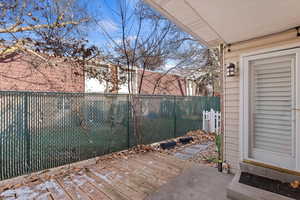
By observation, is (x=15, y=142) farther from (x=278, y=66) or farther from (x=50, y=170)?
(x=278, y=66)

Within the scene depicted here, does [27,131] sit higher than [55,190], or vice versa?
[27,131]

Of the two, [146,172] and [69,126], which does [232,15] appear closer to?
[146,172]

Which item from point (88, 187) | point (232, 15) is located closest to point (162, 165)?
point (88, 187)

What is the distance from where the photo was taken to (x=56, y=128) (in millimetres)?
3215

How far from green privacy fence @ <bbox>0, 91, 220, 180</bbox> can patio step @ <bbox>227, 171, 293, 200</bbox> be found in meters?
2.87

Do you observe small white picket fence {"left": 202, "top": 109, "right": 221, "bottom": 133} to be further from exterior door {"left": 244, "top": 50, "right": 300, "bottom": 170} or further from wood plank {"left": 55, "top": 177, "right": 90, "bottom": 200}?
wood plank {"left": 55, "top": 177, "right": 90, "bottom": 200}

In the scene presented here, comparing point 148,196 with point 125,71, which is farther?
point 125,71

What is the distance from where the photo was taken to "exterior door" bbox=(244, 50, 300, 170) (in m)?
2.26

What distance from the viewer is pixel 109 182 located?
2.71 metres

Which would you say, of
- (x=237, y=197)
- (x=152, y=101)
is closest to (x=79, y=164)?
(x=152, y=101)

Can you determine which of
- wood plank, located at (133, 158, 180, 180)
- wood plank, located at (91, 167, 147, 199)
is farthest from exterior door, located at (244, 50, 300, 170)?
wood plank, located at (91, 167, 147, 199)

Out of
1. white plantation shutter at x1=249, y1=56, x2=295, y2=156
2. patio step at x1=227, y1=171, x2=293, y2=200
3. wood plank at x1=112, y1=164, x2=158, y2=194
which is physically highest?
white plantation shutter at x1=249, y1=56, x2=295, y2=156

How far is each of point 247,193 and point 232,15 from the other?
2271mm

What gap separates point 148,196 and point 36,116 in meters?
2.54
